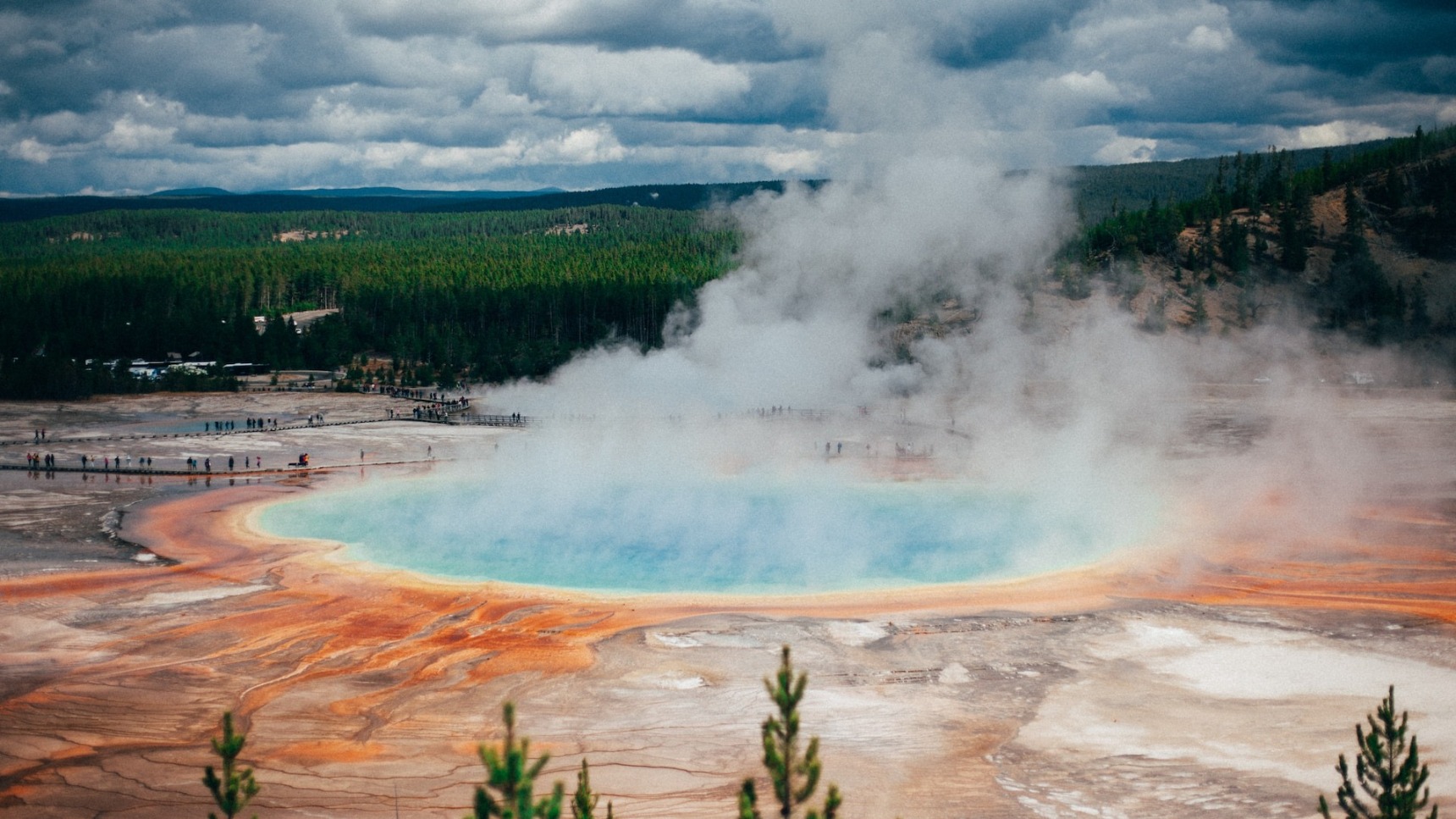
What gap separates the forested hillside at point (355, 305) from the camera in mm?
62562

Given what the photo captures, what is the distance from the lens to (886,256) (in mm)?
46844

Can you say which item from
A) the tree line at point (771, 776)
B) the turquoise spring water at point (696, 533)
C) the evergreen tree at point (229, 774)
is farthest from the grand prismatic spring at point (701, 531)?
the evergreen tree at point (229, 774)

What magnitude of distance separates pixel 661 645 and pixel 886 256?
30.9 m

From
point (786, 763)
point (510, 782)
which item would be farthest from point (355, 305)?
point (510, 782)

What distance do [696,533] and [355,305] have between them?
54.2m

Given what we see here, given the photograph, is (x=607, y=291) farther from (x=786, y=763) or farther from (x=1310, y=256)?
(x=786, y=763)

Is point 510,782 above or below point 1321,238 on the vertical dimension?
below

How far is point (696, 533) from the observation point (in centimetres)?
2720

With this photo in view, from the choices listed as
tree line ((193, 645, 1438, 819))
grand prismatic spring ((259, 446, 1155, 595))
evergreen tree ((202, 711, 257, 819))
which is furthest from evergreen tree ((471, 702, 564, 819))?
grand prismatic spring ((259, 446, 1155, 595))

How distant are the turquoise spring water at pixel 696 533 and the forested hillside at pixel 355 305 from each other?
1109 inches

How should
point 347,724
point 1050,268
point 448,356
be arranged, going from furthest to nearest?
point 448,356 < point 1050,268 < point 347,724

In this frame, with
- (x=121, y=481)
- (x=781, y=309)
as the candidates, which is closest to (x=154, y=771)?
(x=121, y=481)

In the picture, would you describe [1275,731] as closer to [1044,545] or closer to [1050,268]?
[1044,545]

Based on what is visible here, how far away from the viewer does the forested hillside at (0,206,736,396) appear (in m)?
62.6
